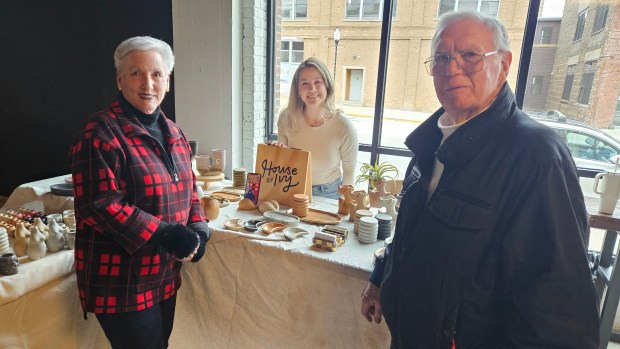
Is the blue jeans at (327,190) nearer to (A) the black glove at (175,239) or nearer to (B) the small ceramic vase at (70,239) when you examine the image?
(A) the black glove at (175,239)

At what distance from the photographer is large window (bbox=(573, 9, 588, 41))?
95.3 inches

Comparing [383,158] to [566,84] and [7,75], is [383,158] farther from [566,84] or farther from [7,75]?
[7,75]

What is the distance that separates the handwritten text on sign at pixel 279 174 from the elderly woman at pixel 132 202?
58 centimetres

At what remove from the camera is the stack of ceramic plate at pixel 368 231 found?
1492mm

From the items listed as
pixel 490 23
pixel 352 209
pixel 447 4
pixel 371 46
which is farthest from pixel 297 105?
pixel 447 4

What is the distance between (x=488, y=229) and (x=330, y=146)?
1.39 metres

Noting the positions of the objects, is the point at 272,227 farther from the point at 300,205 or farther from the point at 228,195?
the point at 228,195

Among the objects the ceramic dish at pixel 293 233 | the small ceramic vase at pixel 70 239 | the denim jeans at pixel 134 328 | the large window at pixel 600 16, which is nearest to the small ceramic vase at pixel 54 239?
the small ceramic vase at pixel 70 239

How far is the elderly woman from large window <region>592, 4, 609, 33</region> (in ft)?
8.51

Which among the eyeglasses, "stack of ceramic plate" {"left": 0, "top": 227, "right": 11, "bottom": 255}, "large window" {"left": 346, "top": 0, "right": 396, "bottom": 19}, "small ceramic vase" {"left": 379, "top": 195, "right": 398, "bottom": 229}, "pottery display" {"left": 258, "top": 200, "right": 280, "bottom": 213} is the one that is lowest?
"stack of ceramic plate" {"left": 0, "top": 227, "right": 11, "bottom": 255}

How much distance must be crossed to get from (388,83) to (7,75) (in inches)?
150

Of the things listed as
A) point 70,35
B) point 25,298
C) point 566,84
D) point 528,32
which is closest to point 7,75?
point 70,35

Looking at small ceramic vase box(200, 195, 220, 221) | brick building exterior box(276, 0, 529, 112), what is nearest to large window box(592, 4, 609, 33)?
brick building exterior box(276, 0, 529, 112)

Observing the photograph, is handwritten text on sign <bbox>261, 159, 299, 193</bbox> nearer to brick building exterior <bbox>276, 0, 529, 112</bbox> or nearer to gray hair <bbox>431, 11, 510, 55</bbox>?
gray hair <bbox>431, 11, 510, 55</bbox>
